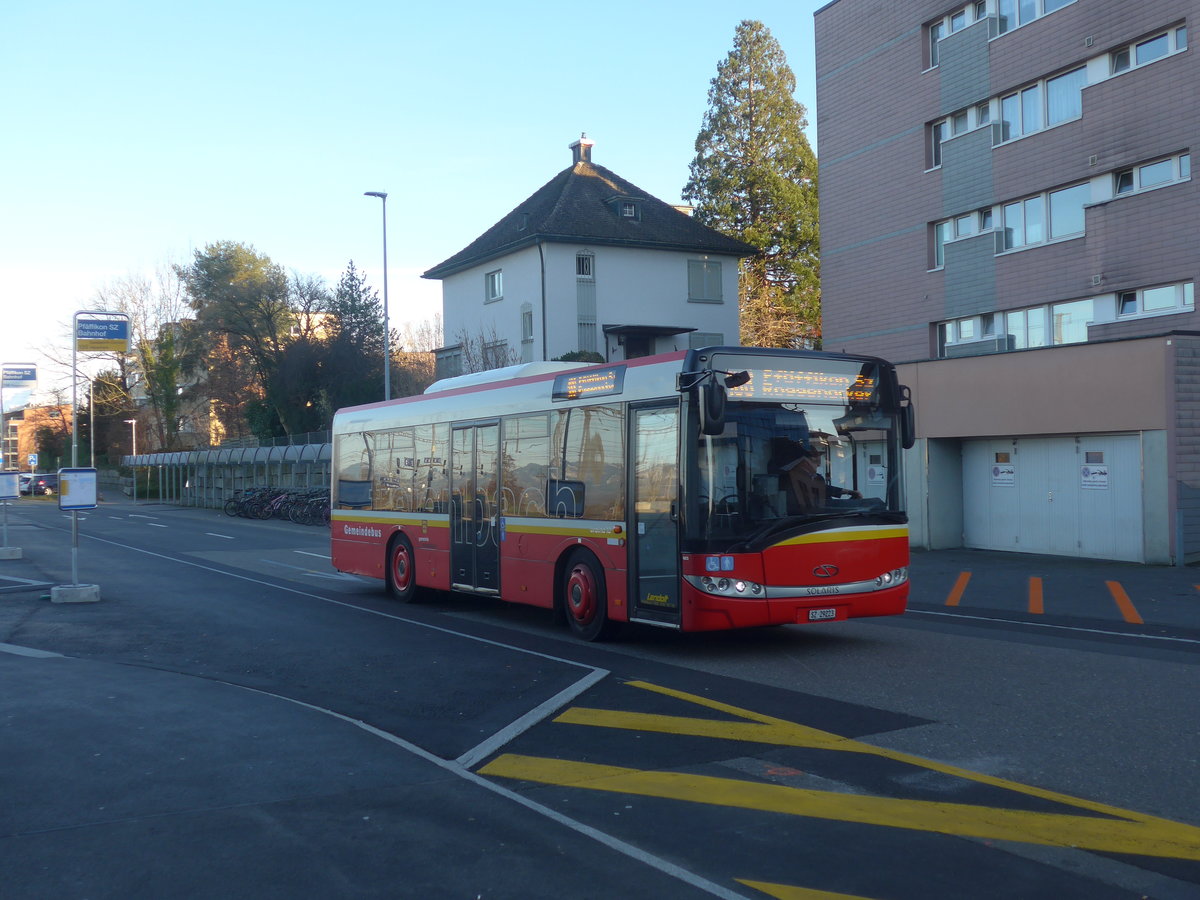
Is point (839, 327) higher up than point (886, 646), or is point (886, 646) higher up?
point (839, 327)

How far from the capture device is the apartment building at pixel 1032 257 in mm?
20641

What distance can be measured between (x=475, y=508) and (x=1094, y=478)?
1305 centimetres

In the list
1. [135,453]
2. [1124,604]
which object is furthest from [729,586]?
[135,453]

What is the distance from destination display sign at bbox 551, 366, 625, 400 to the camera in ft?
38.8

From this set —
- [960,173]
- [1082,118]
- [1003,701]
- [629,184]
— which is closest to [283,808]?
[1003,701]

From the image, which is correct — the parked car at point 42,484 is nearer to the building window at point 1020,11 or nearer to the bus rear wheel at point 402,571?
the bus rear wheel at point 402,571

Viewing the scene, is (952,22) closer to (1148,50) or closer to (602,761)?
(1148,50)

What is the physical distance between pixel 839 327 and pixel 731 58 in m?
27.3

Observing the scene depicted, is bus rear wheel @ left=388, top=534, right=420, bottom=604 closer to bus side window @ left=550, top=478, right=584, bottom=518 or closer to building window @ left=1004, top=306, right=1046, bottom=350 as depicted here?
bus side window @ left=550, top=478, right=584, bottom=518

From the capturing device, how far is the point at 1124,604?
15219 mm

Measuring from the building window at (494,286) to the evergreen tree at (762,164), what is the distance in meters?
14.0

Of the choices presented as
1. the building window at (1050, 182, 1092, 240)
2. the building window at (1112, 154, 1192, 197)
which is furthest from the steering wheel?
the building window at (1050, 182, 1092, 240)

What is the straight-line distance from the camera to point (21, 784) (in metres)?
6.51

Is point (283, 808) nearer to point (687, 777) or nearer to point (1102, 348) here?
point (687, 777)
